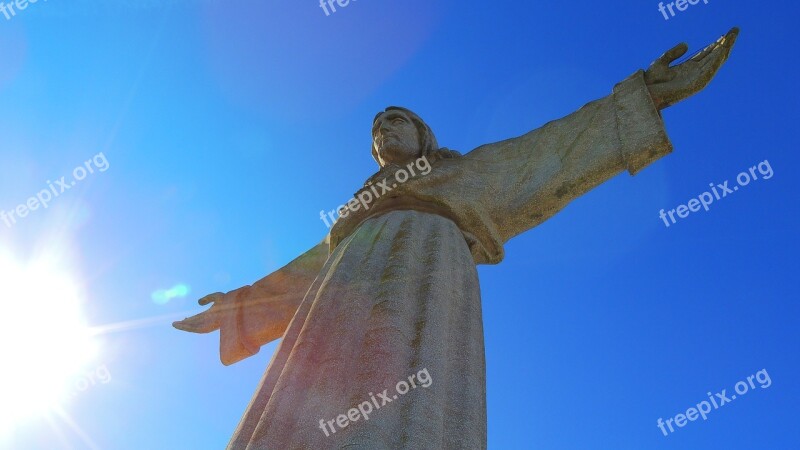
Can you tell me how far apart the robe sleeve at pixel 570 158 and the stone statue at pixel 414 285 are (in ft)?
0.04

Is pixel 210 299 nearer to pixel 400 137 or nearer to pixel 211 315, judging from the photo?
pixel 211 315

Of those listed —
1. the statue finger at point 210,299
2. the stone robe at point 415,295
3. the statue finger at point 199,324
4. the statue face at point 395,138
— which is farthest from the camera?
the statue finger at point 210,299

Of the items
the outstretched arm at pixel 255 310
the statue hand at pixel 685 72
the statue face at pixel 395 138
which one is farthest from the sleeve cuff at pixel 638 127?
the outstretched arm at pixel 255 310

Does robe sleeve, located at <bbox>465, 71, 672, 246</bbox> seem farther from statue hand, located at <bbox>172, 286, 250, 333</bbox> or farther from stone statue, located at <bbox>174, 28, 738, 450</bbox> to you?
statue hand, located at <bbox>172, 286, 250, 333</bbox>

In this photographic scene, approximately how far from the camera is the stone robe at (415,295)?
368cm

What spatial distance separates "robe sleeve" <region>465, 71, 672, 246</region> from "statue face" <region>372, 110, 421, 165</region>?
2.67 feet

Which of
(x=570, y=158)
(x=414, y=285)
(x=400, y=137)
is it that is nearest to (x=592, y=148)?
(x=570, y=158)

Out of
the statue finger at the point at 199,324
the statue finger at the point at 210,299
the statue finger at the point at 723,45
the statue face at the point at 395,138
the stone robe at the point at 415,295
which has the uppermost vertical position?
the statue face at the point at 395,138

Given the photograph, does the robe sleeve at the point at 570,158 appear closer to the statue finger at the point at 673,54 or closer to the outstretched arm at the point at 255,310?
the statue finger at the point at 673,54

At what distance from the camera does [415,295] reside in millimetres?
4512

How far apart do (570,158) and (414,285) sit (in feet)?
7.55

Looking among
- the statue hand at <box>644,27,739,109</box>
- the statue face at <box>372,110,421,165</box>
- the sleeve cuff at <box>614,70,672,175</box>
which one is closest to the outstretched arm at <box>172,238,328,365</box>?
the statue face at <box>372,110,421,165</box>

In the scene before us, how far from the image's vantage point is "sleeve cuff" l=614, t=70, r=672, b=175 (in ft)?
19.6

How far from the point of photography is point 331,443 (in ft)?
11.4
